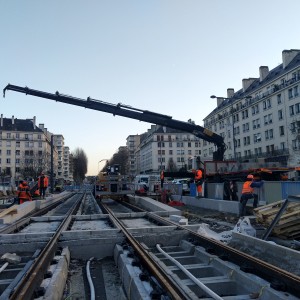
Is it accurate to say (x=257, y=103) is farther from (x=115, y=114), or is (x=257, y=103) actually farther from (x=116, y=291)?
(x=116, y=291)

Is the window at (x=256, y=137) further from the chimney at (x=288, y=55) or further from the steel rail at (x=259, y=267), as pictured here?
the steel rail at (x=259, y=267)

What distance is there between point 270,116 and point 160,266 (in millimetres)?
58264

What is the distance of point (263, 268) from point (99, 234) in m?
4.30

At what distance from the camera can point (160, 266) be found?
5824 millimetres

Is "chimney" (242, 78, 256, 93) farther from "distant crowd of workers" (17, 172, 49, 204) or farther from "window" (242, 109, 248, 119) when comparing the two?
"distant crowd of workers" (17, 172, 49, 204)

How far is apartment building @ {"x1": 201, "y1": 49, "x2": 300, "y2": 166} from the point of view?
5312 centimetres

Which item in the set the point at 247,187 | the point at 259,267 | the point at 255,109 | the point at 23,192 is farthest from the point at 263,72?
the point at 259,267

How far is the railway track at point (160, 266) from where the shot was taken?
180 inches

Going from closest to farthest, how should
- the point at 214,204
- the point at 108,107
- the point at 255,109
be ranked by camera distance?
1. the point at 214,204
2. the point at 108,107
3. the point at 255,109

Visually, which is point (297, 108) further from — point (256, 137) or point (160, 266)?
Answer: point (160, 266)

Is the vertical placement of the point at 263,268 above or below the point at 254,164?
below

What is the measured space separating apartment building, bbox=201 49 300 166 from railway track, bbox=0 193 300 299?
4136 centimetres

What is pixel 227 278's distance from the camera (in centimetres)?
536

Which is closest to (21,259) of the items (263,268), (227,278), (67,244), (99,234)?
(67,244)
